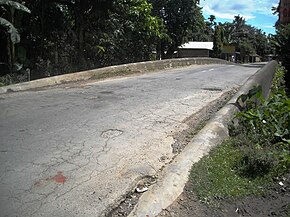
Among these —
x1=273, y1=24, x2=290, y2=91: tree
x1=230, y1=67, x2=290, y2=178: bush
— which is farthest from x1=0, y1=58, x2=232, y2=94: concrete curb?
x1=230, y1=67, x2=290, y2=178: bush

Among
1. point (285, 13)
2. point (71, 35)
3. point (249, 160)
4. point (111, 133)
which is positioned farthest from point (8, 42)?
point (285, 13)

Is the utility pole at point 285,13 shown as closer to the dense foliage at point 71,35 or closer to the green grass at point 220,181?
the dense foliage at point 71,35

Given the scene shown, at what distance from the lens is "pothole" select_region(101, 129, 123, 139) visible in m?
5.45

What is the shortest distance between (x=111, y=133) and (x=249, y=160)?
8.04ft

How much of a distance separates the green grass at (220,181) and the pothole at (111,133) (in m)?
1.78

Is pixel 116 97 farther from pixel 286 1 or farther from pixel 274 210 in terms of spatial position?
pixel 286 1

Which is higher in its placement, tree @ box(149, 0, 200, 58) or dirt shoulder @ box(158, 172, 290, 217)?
tree @ box(149, 0, 200, 58)

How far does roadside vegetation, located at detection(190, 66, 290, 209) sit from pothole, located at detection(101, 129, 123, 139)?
1.76m

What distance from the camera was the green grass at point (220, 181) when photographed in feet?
11.6

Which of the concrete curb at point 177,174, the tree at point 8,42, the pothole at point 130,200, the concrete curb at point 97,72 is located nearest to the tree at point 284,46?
the concrete curb at point 97,72

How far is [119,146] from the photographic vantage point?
500 centimetres

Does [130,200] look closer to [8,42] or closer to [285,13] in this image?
[8,42]

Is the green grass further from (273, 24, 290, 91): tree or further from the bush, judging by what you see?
(273, 24, 290, 91): tree

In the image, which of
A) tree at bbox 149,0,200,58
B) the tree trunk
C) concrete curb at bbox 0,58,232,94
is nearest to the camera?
concrete curb at bbox 0,58,232,94
